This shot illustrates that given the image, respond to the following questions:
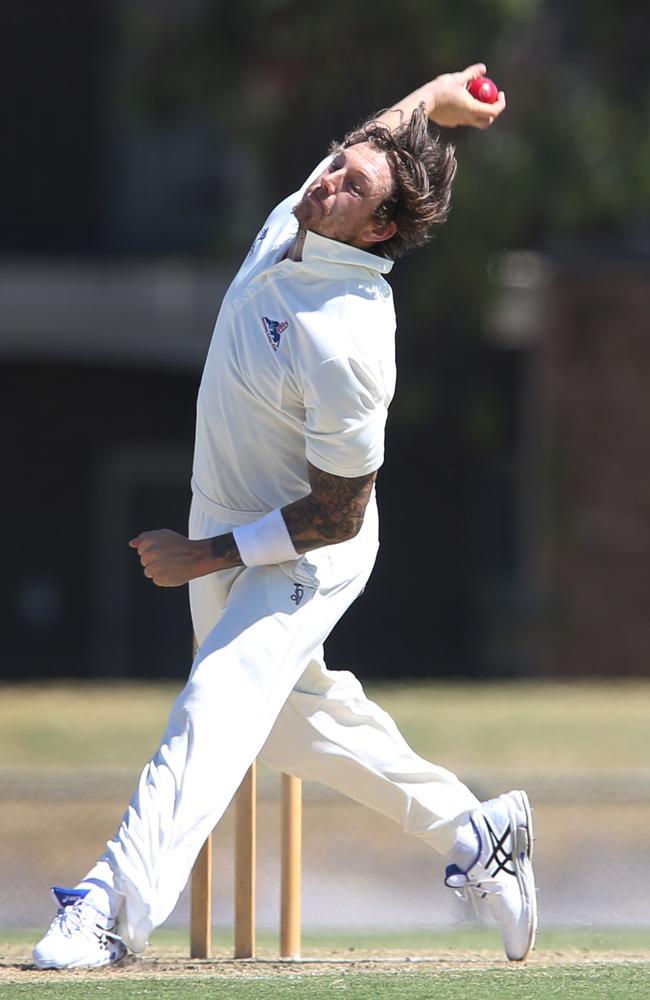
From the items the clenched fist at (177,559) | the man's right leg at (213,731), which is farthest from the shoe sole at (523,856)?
the clenched fist at (177,559)

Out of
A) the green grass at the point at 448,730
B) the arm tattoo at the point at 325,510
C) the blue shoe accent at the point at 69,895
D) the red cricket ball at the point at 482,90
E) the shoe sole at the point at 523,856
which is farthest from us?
the green grass at the point at 448,730

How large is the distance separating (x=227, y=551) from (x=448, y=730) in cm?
577

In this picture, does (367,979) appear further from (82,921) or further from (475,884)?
(82,921)

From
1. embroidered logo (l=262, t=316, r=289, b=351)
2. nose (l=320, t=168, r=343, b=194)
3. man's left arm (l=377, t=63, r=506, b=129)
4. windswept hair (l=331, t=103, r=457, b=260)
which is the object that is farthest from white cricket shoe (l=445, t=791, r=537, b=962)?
man's left arm (l=377, t=63, r=506, b=129)

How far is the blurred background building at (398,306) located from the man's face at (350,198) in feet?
30.9

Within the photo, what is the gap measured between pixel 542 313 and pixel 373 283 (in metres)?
Answer: 11.7

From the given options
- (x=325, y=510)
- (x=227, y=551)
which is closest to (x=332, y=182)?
(x=325, y=510)

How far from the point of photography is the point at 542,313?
49.6ft

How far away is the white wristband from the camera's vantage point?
3.59 m

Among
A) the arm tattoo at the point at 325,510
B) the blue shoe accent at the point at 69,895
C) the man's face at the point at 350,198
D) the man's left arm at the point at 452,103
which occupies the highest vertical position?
the man's left arm at the point at 452,103

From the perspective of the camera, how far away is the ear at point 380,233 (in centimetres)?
361

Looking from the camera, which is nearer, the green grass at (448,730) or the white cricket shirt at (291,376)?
the white cricket shirt at (291,376)

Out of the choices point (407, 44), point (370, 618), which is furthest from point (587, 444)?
Result: point (407, 44)

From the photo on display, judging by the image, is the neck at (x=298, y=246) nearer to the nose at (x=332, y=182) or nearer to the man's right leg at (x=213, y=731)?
the nose at (x=332, y=182)
